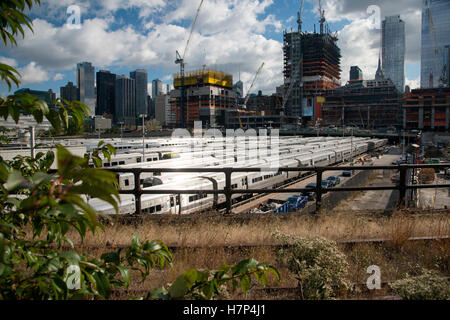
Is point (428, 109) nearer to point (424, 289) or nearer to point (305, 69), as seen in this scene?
point (305, 69)

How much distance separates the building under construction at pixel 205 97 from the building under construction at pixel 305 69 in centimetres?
3326

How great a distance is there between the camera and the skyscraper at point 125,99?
458ft

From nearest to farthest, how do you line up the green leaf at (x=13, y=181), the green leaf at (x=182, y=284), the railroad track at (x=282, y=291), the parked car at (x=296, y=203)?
the green leaf at (x=13, y=181) < the green leaf at (x=182, y=284) < the railroad track at (x=282, y=291) < the parked car at (x=296, y=203)

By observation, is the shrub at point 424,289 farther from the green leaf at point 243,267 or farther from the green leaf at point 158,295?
the green leaf at point 158,295

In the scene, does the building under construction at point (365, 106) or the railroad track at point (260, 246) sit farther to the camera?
the building under construction at point (365, 106)

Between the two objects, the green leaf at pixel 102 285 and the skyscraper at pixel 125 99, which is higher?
the skyscraper at pixel 125 99

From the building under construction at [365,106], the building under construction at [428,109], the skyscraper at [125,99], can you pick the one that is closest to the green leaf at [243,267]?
the building under construction at [428,109]

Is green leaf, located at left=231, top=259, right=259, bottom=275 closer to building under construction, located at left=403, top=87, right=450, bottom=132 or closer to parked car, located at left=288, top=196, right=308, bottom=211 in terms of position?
parked car, located at left=288, top=196, right=308, bottom=211

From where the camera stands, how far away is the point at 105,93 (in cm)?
13300

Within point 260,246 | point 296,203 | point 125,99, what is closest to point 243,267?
point 260,246

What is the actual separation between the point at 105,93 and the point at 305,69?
360 ft

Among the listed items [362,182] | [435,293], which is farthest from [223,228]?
[362,182]

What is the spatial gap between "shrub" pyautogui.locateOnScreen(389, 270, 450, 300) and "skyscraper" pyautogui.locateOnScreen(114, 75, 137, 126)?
462ft
